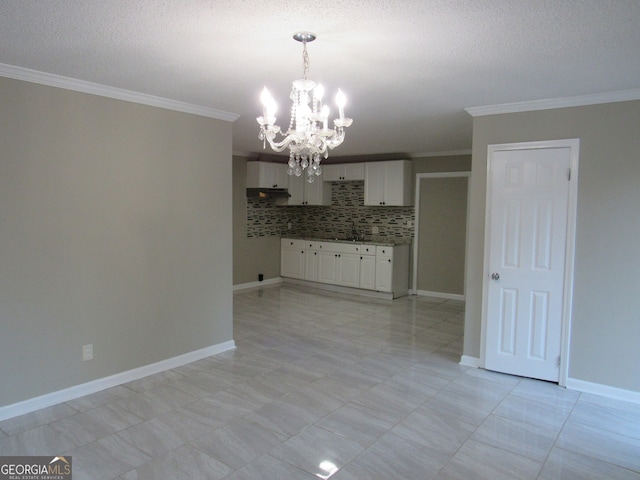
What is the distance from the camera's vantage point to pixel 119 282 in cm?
370

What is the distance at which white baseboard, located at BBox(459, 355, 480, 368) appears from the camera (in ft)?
13.9

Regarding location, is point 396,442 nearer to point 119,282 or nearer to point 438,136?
point 119,282

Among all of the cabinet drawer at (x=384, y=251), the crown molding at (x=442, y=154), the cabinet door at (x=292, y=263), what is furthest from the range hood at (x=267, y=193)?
the crown molding at (x=442, y=154)

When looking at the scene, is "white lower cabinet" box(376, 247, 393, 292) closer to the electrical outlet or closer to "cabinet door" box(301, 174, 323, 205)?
"cabinet door" box(301, 174, 323, 205)

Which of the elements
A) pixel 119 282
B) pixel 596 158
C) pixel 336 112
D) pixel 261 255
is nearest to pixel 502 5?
pixel 596 158

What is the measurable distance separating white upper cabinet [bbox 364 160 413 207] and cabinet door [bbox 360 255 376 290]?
979mm

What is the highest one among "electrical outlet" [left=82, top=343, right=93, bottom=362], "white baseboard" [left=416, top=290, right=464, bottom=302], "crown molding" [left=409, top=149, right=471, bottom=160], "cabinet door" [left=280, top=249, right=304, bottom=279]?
"crown molding" [left=409, top=149, right=471, bottom=160]

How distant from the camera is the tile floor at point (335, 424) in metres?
2.60

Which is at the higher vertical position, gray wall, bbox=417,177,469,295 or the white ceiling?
the white ceiling

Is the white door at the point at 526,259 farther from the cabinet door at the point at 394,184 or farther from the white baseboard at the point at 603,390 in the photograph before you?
the cabinet door at the point at 394,184

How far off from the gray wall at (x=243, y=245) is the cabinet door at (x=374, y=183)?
2.08m

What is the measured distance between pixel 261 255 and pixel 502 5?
260 inches

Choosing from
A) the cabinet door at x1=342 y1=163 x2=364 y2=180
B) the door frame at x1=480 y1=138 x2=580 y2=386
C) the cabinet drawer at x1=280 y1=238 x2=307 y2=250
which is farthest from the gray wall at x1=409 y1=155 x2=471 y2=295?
the door frame at x1=480 y1=138 x2=580 y2=386

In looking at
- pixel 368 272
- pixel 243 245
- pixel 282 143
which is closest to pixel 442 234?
pixel 368 272
